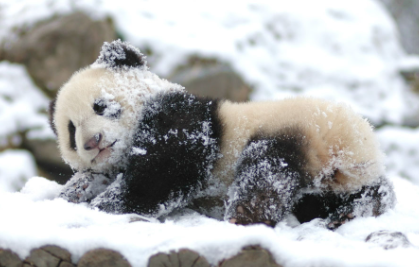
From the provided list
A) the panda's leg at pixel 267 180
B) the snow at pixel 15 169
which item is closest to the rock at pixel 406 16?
the snow at pixel 15 169

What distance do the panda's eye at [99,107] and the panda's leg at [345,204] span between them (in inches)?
49.3

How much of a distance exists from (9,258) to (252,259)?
92 cm

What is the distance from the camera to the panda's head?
239 centimetres

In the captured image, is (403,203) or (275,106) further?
(403,203)

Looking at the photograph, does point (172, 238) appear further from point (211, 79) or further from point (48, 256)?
point (211, 79)

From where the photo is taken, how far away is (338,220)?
7.10 ft

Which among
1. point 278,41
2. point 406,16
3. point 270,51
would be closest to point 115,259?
point 270,51

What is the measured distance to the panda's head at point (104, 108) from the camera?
7.85ft

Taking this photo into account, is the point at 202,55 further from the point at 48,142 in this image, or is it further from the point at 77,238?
the point at 77,238

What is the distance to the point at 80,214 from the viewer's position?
6.29 ft

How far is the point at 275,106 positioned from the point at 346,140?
1.48 ft

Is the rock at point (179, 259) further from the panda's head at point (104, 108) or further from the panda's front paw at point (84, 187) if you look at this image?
the panda's front paw at point (84, 187)

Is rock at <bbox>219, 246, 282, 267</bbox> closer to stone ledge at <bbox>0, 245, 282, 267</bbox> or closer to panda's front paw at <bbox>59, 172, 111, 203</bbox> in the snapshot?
stone ledge at <bbox>0, 245, 282, 267</bbox>

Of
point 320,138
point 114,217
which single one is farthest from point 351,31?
point 114,217
